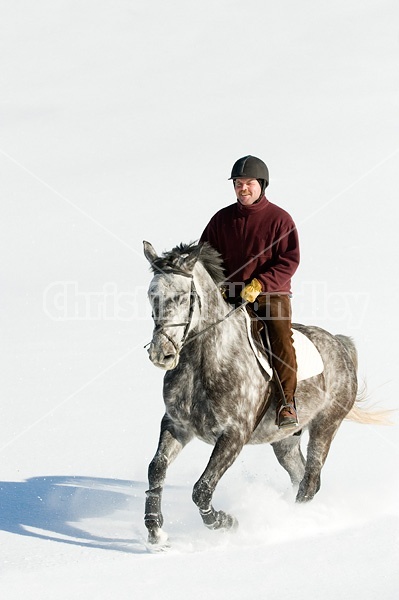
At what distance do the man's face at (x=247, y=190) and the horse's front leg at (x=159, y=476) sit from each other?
2246mm

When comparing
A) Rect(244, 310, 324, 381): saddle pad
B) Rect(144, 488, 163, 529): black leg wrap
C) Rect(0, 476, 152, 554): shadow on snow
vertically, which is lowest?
Rect(0, 476, 152, 554): shadow on snow

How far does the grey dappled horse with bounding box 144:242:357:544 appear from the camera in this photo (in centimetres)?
719

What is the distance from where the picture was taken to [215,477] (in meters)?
7.54

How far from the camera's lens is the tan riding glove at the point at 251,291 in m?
8.03

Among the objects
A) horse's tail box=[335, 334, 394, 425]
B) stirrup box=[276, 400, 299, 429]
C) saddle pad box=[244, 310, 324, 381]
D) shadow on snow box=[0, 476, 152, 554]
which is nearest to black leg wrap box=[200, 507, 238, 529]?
shadow on snow box=[0, 476, 152, 554]

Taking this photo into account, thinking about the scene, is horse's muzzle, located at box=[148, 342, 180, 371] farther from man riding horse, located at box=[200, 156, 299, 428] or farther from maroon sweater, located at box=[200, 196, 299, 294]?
maroon sweater, located at box=[200, 196, 299, 294]

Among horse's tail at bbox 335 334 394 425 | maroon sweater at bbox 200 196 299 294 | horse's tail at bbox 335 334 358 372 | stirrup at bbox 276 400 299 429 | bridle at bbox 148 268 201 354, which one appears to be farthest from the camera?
horse's tail at bbox 335 334 394 425

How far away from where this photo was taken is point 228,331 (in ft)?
25.8

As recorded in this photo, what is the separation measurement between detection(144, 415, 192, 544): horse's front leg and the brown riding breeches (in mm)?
1123

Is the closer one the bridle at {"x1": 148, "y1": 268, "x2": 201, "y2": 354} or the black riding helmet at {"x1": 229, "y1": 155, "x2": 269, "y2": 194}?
the bridle at {"x1": 148, "y1": 268, "x2": 201, "y2": 354}

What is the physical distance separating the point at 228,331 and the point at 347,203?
2515 centimetres

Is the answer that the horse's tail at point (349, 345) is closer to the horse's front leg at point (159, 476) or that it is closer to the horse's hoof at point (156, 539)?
the horse's front leg at point (159, 476)

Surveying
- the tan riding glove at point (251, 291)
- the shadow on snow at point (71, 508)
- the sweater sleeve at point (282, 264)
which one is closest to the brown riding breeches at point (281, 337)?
the sweater sleeve at point (282, 264)

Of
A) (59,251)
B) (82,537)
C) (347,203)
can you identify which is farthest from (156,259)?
(347,203)
